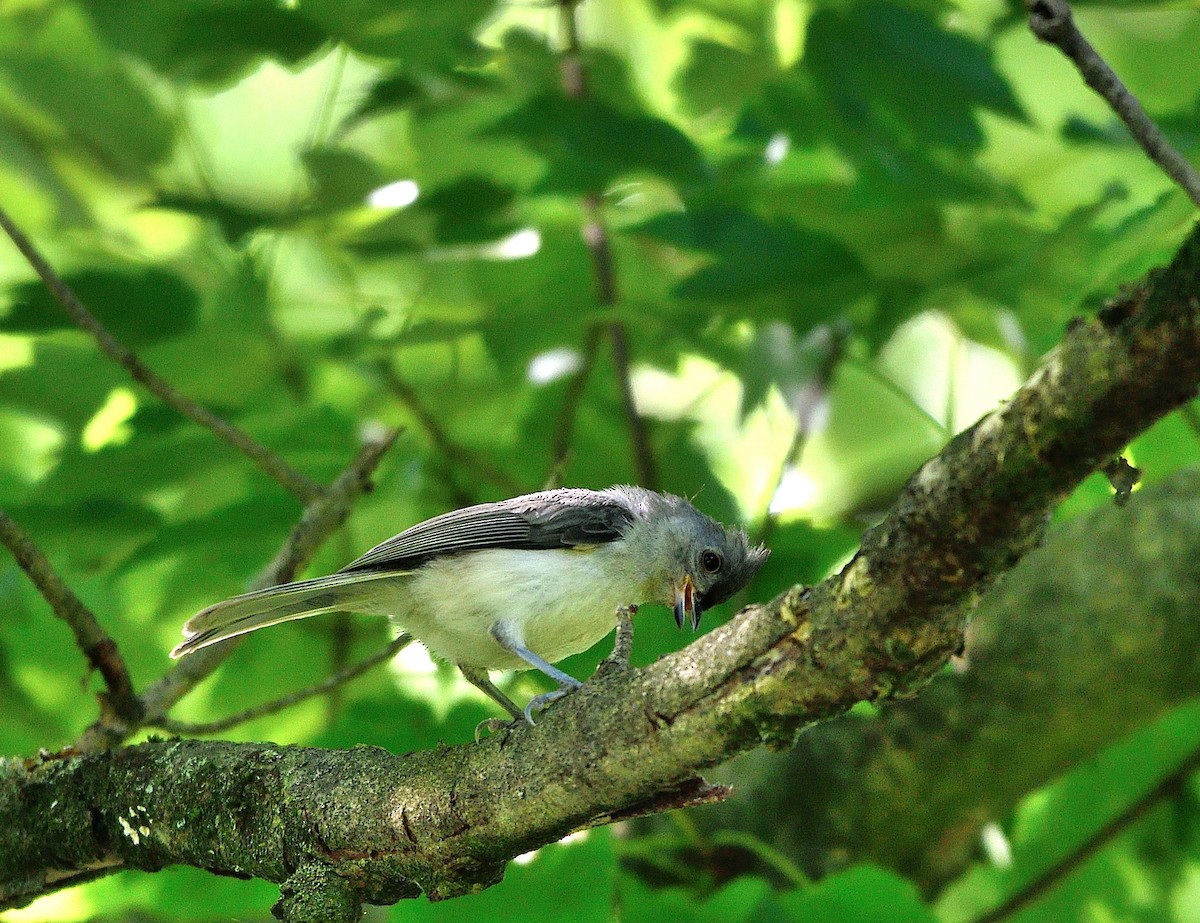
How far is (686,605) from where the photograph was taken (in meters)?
3.99

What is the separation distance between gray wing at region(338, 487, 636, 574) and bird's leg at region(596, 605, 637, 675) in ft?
4.35

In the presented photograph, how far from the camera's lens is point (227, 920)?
158 inches

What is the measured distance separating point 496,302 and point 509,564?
4.98 ft

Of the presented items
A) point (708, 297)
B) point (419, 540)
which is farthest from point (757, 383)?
point (419, 540)

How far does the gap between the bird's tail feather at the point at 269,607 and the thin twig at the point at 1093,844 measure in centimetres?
299

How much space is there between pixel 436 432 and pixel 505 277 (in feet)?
2.51

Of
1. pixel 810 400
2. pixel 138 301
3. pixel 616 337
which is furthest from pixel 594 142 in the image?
pixel 810 400

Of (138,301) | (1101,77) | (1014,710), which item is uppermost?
(1101,77)

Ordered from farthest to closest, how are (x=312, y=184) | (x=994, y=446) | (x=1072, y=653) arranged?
(x=1072, y=653), (x=312, y=184), (x=994, y=446)

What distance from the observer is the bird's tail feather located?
356 cm

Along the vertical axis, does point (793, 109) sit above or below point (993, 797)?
above

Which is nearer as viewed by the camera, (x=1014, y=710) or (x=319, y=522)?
(x=319, y=522)

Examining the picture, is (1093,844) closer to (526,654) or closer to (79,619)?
(526,654)

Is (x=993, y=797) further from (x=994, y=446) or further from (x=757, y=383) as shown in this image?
(x=994, y=446)
